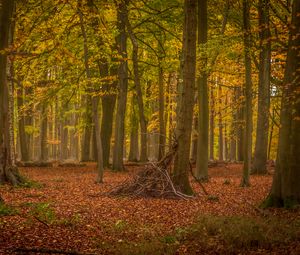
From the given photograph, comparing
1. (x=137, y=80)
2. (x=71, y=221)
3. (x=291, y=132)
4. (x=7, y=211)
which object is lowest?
(x=71, y=221)

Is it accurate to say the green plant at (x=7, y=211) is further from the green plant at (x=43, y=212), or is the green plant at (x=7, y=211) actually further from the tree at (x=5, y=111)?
the tree at (x=5, y=111)

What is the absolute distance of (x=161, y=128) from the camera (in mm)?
23984

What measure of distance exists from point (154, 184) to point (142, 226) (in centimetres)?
464

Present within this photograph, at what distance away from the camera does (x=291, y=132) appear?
32.6 feet

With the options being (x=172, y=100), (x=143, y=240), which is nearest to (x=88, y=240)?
(x=143, y=240)

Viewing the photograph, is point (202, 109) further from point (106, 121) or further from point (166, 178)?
point (106, 121)

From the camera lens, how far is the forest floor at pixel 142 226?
688cm

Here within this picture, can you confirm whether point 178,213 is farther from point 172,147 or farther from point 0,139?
point 0,139

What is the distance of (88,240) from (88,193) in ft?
21.7

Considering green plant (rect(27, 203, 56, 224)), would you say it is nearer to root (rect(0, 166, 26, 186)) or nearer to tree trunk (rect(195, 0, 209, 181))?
root (rect(0, 166, 26, 186))

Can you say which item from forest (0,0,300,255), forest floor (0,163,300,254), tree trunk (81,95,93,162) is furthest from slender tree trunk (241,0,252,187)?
tree trunk (81,95,93,162)

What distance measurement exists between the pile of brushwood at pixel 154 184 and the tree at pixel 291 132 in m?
3.72

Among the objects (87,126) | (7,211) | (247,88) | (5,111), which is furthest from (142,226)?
(87,126)

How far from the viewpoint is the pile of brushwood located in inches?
522
